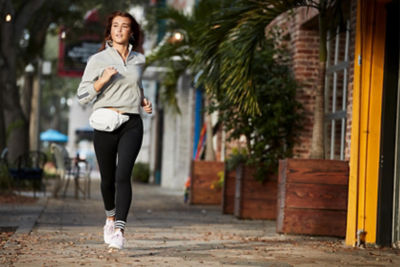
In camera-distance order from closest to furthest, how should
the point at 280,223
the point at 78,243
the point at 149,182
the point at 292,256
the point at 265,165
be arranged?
the point at 292,256, the point at 78,243, the point at 280,223, the point at 265,165, the point at 149,182

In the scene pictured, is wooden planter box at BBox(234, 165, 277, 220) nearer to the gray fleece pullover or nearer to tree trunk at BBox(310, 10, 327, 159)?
tree trunk at BBox(310, 10, 327, 159)

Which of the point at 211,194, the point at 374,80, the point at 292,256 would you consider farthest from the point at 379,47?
the point at 211,194

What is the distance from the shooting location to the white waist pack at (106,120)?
225 inches

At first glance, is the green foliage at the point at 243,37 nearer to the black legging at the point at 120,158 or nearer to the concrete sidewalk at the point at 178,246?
the concrete sidewalk at the point at 178,246

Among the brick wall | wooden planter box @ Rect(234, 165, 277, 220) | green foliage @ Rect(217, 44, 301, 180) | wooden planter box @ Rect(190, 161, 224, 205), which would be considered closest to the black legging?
green foliage @ Rect(217, 44, 301, 180)

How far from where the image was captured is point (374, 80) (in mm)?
7312

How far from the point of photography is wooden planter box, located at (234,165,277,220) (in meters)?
10.1

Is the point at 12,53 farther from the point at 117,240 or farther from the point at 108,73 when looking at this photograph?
the point at 117,240

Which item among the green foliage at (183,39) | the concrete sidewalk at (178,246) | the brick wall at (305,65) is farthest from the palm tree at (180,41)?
the concrete sidewalk at (178,246)

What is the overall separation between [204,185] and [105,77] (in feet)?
25.5

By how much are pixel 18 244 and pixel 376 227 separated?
10.3ft

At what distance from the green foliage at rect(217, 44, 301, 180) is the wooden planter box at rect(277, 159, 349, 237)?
175 centimetres

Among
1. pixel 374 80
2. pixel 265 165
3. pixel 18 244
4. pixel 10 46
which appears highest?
pixel 10 46

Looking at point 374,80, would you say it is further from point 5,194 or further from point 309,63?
point 5,194
